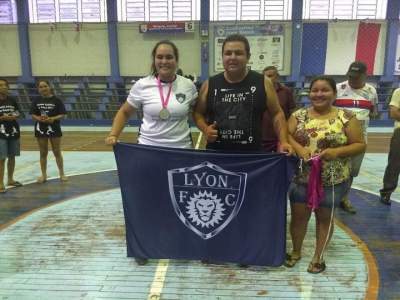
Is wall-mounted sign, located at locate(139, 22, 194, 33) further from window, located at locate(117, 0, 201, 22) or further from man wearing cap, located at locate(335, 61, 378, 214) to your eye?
man wearing cap, located at locate(335, 61, 378, 214)

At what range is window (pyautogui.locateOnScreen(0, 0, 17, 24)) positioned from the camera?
43.5ft

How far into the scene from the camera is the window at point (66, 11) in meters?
13.1

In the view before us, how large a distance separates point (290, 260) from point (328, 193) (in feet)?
2.13

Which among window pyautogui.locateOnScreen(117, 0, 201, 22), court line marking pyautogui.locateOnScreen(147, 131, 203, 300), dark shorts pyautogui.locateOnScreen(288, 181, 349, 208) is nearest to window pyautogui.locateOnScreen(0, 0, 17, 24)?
window pyautogui.locateOnScreen(117, 0, 201, 22)

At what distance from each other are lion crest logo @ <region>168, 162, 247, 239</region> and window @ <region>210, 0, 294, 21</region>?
11.2m

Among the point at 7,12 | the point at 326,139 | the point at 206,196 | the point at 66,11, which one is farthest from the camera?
the point at 7,12

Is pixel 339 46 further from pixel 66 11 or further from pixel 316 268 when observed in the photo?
pixel 316 268

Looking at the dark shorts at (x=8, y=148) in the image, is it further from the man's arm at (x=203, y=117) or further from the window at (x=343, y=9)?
the window at (x=343, y=9)

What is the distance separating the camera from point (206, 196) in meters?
2.65

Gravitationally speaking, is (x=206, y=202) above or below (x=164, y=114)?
below

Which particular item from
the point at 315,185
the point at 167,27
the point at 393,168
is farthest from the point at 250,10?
the point at 315,185

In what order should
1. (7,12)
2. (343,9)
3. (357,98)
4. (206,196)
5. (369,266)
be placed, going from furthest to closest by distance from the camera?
1. (7,12)
2. (343,9)
3. (357,98)
4. (369,266)
5. (206,196)

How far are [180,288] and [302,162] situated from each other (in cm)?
120

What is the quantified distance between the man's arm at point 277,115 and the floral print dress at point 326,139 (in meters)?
0.08
